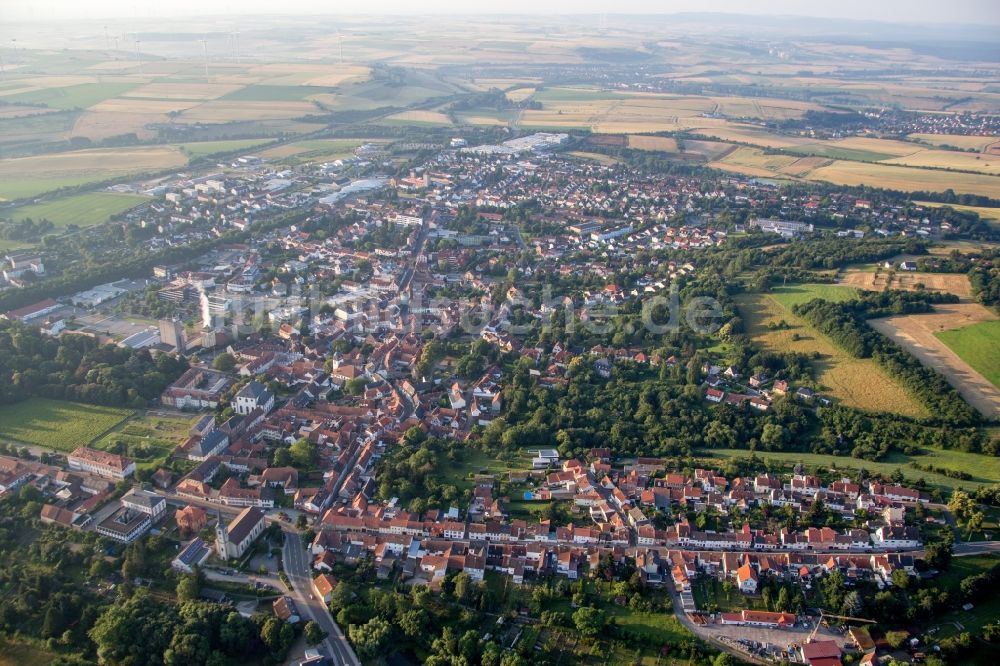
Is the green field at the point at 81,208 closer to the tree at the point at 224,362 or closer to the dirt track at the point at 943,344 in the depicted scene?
the tree at the point at 224,362

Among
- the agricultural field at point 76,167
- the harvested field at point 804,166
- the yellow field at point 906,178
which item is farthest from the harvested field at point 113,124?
the yellow field at point 906,178

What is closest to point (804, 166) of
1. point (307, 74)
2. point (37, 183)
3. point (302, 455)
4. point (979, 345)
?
point (979, 345)

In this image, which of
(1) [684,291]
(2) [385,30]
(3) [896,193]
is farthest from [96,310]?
(2) [385,30]

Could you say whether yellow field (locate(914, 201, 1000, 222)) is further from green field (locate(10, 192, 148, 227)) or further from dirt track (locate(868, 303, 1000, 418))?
green field (locate(10, 192, 148, 227))

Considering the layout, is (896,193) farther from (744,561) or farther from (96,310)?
(96,310)

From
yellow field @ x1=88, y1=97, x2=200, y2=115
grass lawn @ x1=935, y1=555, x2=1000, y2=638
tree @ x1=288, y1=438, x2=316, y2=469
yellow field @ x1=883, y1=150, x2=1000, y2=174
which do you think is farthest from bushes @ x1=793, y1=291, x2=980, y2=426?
yellow field @ x1=88, y1=97, x2=200, y2=115

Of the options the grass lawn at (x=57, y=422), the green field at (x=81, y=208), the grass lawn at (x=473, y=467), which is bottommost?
the grass lawn at (x=57, y=422)
